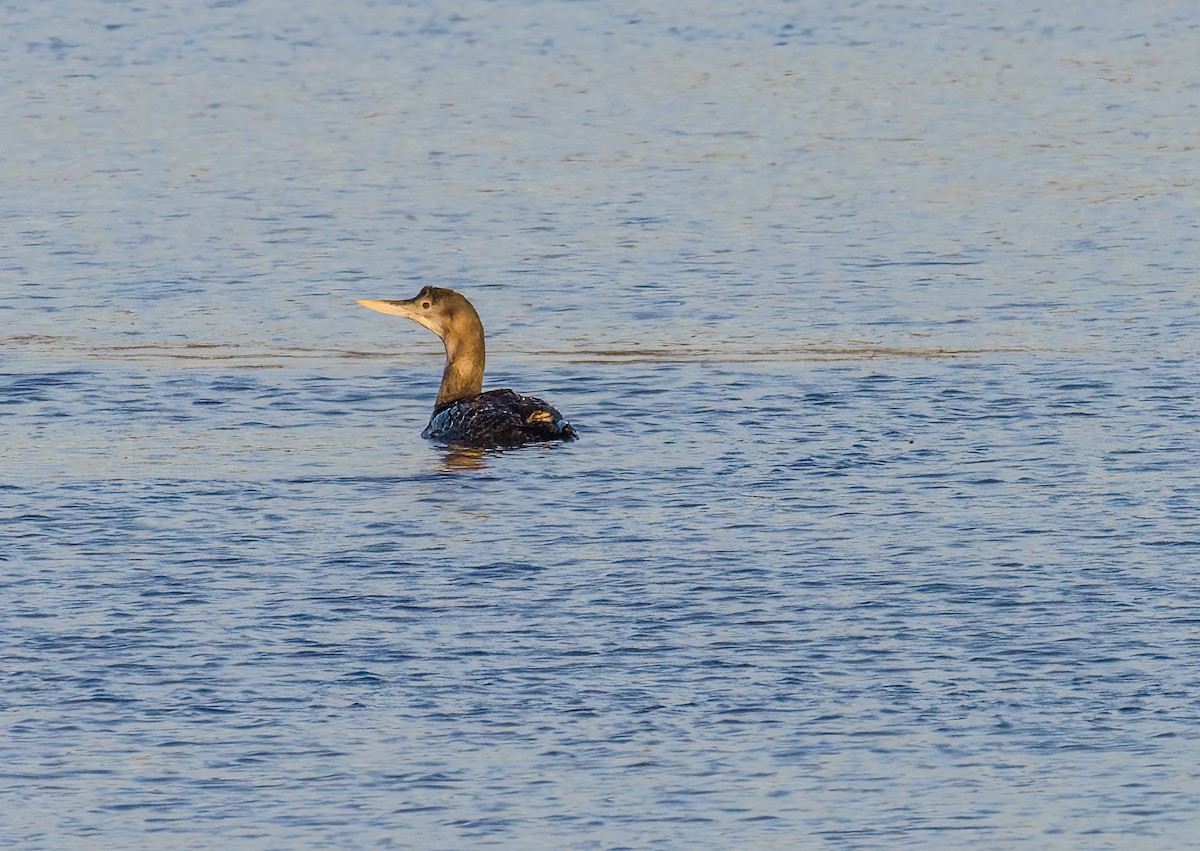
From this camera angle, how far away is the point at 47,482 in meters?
13.5

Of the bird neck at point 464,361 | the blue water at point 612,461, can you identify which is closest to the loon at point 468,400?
the bird neck at point 464,361

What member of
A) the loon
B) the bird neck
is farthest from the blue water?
the bird neck

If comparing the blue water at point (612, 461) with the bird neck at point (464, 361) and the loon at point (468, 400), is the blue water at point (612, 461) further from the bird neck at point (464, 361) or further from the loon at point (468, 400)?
the bird neck at point (464, 361)

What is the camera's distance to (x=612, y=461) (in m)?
14.1

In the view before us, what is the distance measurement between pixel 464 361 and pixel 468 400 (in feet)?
2.87

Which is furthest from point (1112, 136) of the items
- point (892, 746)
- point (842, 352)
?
point (892, 746)

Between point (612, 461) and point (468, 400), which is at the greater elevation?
point (468, 400)

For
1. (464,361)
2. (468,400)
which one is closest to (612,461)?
(468,400)

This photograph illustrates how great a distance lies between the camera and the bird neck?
51.8 ft

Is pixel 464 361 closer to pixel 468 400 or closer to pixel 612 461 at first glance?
pixel 468 400

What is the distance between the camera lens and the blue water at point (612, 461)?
8.95 meters

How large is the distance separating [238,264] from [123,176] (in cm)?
387

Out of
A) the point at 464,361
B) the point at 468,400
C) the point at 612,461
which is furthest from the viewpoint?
the point at 464,361

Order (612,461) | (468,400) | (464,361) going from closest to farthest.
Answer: (612,461) < (468,400) < (464,361)
